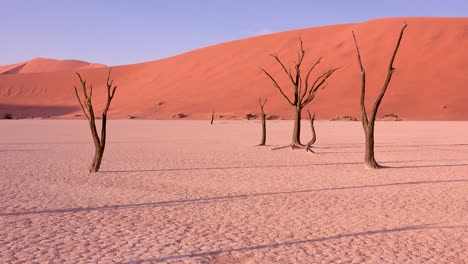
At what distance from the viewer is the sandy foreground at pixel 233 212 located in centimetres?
491

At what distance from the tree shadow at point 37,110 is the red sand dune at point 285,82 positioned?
119mm

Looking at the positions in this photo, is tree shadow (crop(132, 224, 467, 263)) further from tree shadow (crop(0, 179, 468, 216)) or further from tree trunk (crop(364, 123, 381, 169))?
tree trunk (crop(364, 123, 381, 169))

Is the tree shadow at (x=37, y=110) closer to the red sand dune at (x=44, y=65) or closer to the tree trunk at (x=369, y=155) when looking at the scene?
the tree trunk at (x=369, y=155)

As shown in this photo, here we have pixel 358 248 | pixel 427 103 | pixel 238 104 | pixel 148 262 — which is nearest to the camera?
pixel 148 262

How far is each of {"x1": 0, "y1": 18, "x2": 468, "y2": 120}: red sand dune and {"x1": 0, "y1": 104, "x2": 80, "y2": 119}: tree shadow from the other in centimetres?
12

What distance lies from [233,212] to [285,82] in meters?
50.1

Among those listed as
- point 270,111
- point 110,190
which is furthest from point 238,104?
point 110,190

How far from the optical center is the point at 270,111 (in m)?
48.6

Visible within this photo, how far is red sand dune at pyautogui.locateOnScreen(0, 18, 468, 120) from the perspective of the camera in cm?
4838

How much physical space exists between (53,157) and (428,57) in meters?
49.7

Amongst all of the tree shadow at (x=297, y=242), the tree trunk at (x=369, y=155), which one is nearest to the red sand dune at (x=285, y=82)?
the tree trunk at (x=369, y=155)

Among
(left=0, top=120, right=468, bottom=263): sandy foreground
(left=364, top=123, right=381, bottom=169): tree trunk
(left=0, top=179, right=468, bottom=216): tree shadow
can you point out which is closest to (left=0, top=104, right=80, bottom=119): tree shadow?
(left=0, top=120, right=468, bottom=263): sandy foreground

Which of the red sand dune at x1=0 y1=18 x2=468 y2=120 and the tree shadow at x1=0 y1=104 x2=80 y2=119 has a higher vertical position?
the red sand dune at x1=0 y1=18 x2=468 y2=120

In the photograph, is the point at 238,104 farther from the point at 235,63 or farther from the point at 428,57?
the point at 428,57
